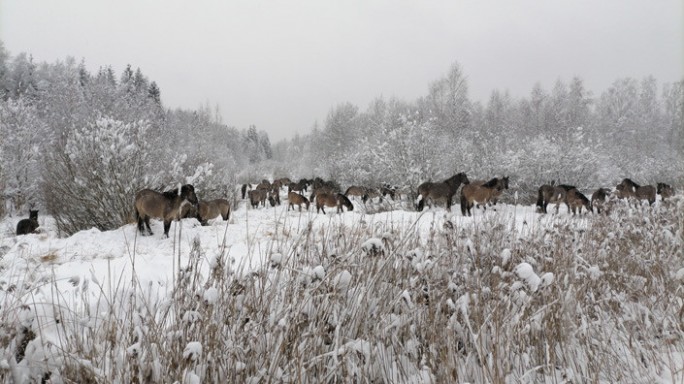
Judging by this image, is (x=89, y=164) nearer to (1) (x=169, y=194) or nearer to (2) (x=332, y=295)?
(1) (x=169, y=194)

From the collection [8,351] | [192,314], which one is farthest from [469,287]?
[8,351]

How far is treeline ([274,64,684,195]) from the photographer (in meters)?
22.0

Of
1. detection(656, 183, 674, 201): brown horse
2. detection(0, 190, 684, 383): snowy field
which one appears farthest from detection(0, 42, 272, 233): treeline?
detection(656, 183, 674, 201): brown horse

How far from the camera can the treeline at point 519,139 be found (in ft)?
72.2

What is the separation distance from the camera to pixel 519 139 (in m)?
37.5

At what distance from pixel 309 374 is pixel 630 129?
5963cm

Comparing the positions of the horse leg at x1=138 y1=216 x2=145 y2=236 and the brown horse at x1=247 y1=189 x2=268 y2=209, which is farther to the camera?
the brown horse at x1=247 y1=189 x2=268 y2=209

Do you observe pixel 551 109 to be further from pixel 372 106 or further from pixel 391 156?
pixel 372 106

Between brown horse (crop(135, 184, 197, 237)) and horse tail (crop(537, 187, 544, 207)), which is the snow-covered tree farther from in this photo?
horse tail (crop(537, 187, 544, 207))

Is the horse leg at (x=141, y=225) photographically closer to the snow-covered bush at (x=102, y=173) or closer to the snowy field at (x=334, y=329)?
the snow-covered bush at (x=102, y=173)

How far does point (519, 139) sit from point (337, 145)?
23.9 meters

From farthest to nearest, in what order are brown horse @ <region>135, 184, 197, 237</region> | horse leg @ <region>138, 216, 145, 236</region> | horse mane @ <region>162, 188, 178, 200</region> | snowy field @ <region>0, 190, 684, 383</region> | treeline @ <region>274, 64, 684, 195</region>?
treeline @ <region>274, 64, 684, 195</region> < horse leg @ <region>138, 216, 145, 236</region> < horse mane @ <region>162, 188, 178, 200</region> < brown horse @ <region>135, 184, 197, 237</region> < snowy field @ <region>0, 190, 684, 383</region>

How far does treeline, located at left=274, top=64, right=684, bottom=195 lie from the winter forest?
133mm

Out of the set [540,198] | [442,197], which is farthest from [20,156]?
[540,198]
